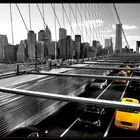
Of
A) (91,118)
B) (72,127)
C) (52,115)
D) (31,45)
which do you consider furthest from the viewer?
(31,45)

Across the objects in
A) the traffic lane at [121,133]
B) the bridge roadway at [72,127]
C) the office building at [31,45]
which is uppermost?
the office building at [31,45]

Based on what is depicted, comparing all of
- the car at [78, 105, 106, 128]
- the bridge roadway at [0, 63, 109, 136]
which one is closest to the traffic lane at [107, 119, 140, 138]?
the car at [78, 105, 106, 128]

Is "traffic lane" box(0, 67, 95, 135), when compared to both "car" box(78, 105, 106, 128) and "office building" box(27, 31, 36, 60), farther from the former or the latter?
"office building" box(27, 31, 36, 60)

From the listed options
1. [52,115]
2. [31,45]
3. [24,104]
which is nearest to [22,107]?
[24,104]

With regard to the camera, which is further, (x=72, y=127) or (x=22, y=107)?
(x=72, y=127)

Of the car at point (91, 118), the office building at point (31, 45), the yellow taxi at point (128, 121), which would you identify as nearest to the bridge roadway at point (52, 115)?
the car at point (91, 118)

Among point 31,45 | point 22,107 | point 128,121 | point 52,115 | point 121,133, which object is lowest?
point 121,133

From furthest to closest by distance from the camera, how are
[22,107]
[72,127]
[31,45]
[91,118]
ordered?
[31,45], [72,127], [91,118], [22,107]

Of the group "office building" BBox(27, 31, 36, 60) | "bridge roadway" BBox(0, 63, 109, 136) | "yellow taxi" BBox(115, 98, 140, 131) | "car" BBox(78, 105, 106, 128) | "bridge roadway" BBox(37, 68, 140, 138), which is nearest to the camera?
"bridge roadway" BBox(0, 63, 109, 136)

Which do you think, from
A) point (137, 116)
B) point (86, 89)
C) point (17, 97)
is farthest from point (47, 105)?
point (86, 89)

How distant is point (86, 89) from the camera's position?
18969 mm

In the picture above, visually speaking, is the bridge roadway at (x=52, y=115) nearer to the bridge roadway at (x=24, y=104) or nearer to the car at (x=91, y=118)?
the bridge roadway at (x=24, y=104)

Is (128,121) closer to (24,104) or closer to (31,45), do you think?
(24,104)

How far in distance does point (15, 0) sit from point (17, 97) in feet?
22.3
